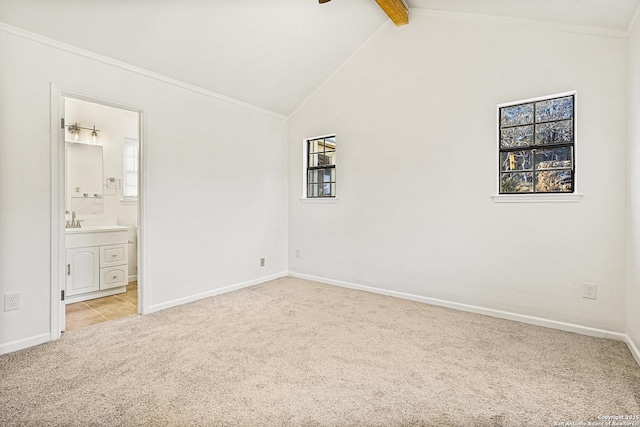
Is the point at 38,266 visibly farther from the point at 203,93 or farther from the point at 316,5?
the point at 316,5

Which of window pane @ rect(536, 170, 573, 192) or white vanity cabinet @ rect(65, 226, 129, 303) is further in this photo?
white vanity cabinet @ rect(65, 226, 129, 303)

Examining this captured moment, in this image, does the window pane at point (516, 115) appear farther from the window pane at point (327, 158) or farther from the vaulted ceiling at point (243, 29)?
the window pane at point (327, 158)

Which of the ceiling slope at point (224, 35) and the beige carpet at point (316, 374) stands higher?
the ceiling slope at point (224, 35)

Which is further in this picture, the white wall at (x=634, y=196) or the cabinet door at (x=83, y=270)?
the cabinet door at (x=83, y=270)

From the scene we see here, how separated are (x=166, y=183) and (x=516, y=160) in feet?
11.9

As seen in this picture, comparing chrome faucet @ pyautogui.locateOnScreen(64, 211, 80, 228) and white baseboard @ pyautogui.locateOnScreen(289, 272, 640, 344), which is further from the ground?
chrome faucet @ pyautogui.locateOnScreen(64, 211, 80, 228)

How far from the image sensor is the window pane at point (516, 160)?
10.2ft

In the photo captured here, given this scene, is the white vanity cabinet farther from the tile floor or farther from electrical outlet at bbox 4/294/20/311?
electrical outlet at bbox 4/294/20/311

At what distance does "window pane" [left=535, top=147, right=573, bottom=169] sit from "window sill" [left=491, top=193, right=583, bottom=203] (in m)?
0.29

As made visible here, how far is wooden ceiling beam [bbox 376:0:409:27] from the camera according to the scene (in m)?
3.32

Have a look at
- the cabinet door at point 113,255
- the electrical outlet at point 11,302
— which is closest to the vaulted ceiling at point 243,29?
the electrical outlet at point 11,302

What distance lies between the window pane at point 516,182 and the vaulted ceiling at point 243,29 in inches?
52.0

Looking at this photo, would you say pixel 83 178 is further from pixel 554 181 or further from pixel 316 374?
pixel 554 181

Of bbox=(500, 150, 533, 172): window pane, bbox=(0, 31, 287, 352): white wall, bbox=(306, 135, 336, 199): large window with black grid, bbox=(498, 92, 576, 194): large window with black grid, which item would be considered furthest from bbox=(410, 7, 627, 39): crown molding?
bbox=(0, 31, 287, 352): white wall
